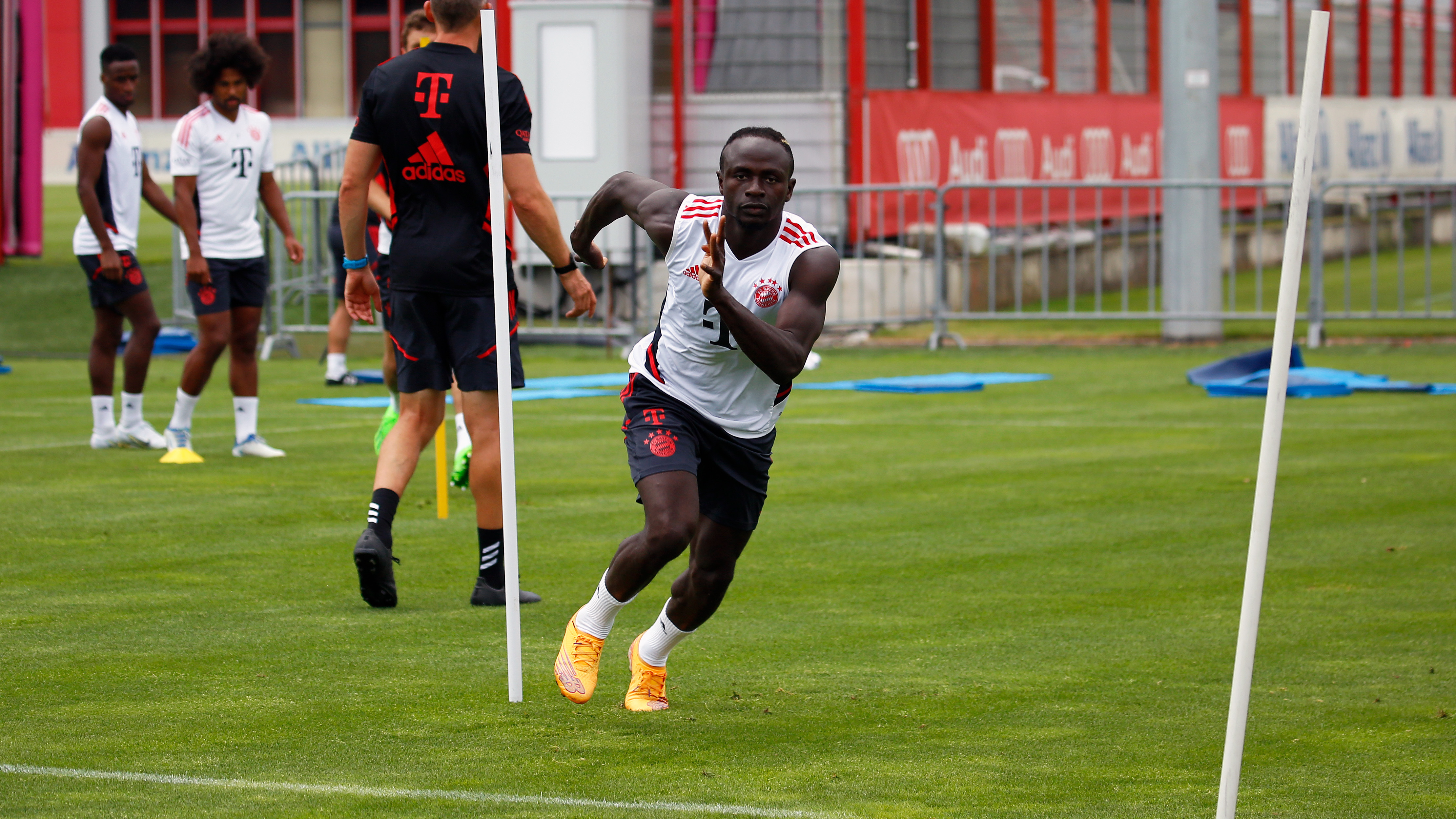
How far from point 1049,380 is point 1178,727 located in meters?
11.0

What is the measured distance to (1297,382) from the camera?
14.6 metres

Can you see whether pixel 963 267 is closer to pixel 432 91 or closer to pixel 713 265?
pixel 432 91

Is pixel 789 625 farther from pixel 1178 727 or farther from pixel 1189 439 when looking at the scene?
pixel 1189 439

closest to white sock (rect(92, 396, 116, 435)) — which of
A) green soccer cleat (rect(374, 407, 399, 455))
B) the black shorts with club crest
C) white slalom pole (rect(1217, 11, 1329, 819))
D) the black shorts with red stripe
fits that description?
green soccer cleat (rect(374, 407, 399, 455))

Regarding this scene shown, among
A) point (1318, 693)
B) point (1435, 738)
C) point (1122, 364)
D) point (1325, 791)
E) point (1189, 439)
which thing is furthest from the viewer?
point (1122, 364)

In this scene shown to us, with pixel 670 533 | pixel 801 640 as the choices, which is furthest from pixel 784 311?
pixel 801 640

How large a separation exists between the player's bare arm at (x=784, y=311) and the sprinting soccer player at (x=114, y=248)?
22.0 feet

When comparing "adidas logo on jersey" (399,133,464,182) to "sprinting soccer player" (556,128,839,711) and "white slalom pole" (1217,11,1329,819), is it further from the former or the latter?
"white slalom pole" (1217,11,1329,819)


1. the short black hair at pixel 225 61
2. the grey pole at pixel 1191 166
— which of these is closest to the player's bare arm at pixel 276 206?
the short black hair at pixel 225 61

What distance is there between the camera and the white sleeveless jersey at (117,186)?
11.0 metres

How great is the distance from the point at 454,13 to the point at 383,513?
1.81 metres

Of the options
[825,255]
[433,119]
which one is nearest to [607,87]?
[433,119]

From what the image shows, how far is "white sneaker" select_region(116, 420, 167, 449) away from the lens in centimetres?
1116

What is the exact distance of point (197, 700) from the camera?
17.1 ft
